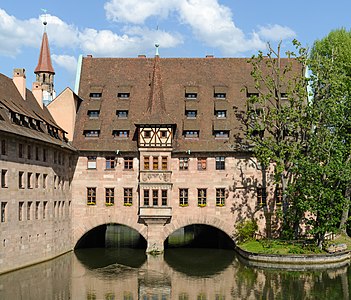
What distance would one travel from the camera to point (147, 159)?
160 feet

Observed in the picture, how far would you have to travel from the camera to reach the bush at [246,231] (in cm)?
4806

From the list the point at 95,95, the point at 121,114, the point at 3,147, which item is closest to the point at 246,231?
the point at 121,114

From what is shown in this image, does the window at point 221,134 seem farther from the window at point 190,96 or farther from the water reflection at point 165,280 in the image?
the water reflection at point 165,280

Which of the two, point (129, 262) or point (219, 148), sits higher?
point (219, 148)

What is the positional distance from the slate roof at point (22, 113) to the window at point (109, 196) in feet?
16.3

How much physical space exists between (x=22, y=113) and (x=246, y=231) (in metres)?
20.9

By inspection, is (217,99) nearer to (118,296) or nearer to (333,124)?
(333,124)

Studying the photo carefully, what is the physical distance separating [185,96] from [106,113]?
7.58 metres

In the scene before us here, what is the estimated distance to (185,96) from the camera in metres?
53.6

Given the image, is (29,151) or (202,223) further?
(202,223)

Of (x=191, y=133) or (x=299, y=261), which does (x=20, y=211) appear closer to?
(x=191, y=133)

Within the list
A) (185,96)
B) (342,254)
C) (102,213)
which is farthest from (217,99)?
(342,254)

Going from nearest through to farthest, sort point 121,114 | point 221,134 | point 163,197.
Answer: point 163,197 < point 221,134 < point 121,114

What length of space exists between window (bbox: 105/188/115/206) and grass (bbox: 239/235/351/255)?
11.9 m
